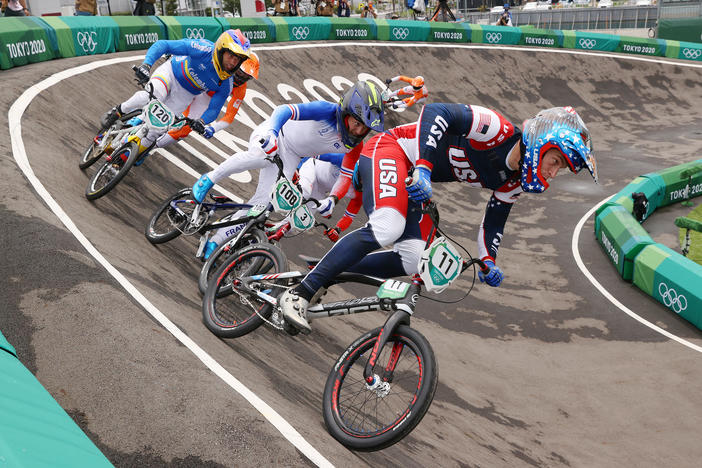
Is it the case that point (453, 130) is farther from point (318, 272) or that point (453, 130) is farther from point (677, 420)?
point (677, 420)

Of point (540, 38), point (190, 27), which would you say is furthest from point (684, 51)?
point (190, 27)

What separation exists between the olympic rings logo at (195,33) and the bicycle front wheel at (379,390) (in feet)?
55.2

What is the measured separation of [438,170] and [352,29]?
20.8 metres

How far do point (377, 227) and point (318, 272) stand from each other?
2.12 ft

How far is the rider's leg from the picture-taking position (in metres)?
4.80

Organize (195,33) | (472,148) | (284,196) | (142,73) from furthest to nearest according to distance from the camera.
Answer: (195,33) < (142,73) < (284,196) < (472,148)

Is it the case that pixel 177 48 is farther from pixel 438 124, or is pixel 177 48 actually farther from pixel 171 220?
pixel 438 124

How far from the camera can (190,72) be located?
909 centimetres

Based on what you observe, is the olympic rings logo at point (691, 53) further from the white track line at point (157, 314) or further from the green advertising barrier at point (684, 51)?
the white track line at point (157, 314)

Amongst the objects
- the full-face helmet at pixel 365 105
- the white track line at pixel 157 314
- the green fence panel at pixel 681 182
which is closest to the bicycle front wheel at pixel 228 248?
the white track line at pixel 157 314

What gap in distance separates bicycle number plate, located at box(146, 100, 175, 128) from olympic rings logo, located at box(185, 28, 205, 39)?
472 inches

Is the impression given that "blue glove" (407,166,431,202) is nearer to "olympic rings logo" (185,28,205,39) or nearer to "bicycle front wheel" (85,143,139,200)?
"bicycle front wheel" (85,143,139,200)

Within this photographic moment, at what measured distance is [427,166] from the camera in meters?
4.86

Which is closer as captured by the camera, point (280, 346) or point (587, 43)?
point (280, 346)
